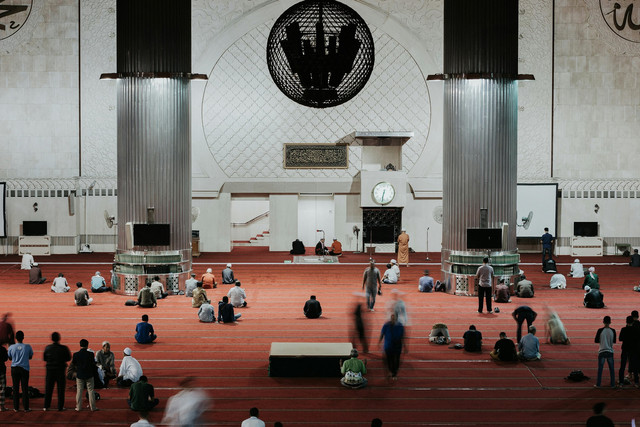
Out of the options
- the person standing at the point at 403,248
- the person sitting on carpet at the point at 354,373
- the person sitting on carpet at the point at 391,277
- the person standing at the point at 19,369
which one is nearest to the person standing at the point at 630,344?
the person sitting on carpet at the point at 354,373

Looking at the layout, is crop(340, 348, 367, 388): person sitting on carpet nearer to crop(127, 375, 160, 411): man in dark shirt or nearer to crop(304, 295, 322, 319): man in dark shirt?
crop(127, 375, 160, 411): man in dark shirt

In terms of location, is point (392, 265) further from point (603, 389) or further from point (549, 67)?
point (549, 67)

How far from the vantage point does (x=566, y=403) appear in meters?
8.17

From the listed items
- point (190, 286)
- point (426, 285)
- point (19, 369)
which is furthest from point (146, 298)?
point (426, 285)

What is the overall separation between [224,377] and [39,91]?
46.0 ft

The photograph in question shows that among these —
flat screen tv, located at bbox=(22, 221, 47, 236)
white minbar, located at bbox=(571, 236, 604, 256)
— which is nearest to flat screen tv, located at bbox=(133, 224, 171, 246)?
flat screen tv, located at bbox=(22, 221, 47, 236)

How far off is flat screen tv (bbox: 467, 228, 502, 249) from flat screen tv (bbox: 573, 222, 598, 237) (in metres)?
7.43

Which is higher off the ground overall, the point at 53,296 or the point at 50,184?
the point at 50,184

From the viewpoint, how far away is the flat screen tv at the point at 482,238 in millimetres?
14047

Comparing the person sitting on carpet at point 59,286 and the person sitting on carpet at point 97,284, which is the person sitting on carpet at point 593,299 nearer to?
the person sitting on carpet at point 97,284

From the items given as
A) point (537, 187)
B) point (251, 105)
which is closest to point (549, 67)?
point (537, 187)

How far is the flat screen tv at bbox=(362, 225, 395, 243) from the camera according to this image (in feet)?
67.3

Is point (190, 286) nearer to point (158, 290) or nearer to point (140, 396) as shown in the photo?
point (158, 290)

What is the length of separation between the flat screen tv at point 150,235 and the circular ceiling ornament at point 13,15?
30.5 ft
